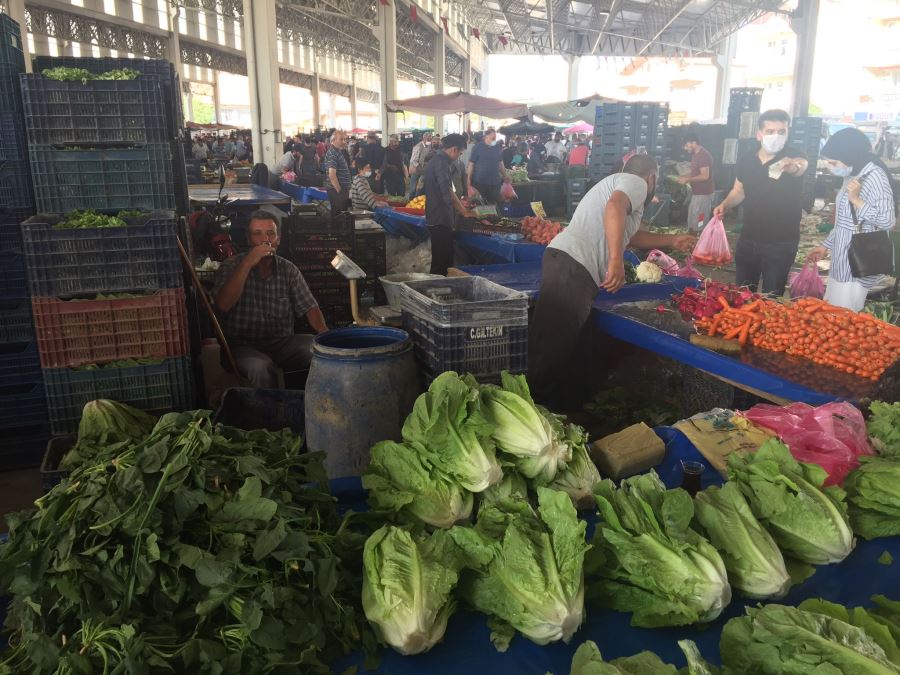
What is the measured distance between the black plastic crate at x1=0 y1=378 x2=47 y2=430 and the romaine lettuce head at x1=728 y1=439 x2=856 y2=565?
4017mm

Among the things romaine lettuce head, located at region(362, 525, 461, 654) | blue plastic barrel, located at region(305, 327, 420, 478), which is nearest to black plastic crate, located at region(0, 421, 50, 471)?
blue plastic barrel, located at region(305, 327, 420, 478)

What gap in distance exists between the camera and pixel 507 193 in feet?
43.5

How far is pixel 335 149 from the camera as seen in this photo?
11.6m

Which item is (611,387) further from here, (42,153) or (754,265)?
(42,153)

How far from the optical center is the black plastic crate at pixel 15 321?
13.2 ft

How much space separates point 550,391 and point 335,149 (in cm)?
772

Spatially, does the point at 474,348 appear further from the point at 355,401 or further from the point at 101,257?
the point at 101,257

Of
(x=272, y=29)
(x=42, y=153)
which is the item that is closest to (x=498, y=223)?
(x=42, y=153)

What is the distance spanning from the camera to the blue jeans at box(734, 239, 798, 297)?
242 inches

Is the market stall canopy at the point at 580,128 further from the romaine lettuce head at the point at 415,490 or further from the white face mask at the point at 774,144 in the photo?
the romaine lettuce head at the point at 415,490

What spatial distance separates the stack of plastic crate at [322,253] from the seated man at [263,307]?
1.79 metres

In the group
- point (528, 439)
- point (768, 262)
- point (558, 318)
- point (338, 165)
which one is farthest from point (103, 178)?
point (338, 165)

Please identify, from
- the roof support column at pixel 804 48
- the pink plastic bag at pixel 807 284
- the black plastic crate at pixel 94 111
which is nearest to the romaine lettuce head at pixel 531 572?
the black plastic crate at pixel 94 111

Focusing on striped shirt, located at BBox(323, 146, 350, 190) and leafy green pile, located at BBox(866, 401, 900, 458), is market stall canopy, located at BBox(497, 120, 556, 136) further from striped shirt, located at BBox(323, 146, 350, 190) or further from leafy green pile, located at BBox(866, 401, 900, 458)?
leafy green pile, located at BBox(866, 401, 900, 458)
